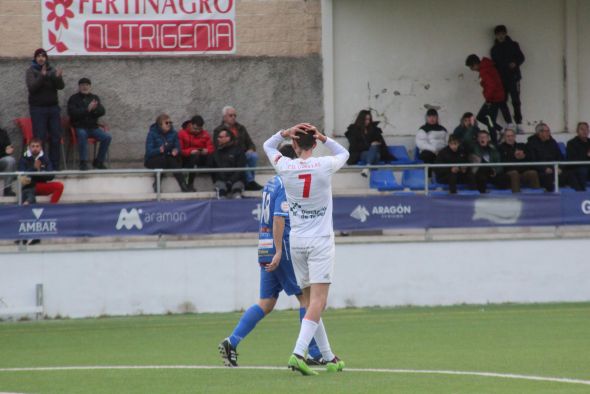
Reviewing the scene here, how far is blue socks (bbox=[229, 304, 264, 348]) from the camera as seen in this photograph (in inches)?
463

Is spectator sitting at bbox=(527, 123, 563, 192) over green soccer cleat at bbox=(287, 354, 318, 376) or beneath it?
over

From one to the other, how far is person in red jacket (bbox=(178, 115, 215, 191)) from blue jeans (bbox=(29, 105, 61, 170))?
228cm

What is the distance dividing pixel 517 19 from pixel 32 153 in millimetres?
11419

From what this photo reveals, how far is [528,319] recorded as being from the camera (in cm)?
1773

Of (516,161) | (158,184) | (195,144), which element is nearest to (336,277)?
(158,184)

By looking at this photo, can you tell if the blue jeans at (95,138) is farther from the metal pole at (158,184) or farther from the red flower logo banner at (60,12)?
the red flower logo banner at (60,12)

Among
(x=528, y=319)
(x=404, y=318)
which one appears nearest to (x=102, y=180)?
(x=404, y=318)

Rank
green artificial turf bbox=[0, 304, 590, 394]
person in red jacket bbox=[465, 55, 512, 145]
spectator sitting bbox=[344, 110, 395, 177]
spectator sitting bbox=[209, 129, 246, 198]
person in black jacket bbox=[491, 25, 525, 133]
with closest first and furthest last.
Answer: green artificial turf bbox=[0, 304, 590, 394], spectator sitting bbox=[209, 129, 246, 198], spectator sitting bbox=[344, 110, 395, 177], person in red jacket bbox=[465, 55, 512, 145], person in black jacket bbox=[491, 25, 525, 133]

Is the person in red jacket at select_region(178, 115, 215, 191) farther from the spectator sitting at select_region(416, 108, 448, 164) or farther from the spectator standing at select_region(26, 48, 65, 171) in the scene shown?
the spectator sitting at select_region(416, 108, 448, 164)

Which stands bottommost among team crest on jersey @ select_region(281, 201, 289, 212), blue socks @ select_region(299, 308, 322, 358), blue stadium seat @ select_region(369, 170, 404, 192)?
blue socks @ select_region(299, 308, 322, 358)

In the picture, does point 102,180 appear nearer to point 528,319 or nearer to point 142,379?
point 528,319

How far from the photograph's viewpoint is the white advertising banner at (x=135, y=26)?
979 inches

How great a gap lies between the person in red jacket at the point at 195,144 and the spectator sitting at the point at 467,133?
479 centimetres

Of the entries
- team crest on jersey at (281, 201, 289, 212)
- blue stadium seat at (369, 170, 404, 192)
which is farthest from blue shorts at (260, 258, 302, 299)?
blue stadium seat at (369, 170, 404, 192)
